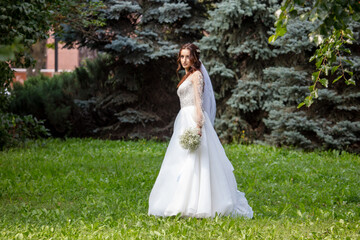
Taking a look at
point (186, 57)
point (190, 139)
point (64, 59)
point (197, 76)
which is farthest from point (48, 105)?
point (64, 59)


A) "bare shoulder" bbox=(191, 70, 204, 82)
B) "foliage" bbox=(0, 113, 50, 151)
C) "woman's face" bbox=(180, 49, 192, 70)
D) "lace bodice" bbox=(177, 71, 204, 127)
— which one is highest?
"woman's face" bbox=(180, 49, 192, 70)

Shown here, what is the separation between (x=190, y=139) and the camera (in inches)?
230

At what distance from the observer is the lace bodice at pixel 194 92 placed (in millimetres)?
6043

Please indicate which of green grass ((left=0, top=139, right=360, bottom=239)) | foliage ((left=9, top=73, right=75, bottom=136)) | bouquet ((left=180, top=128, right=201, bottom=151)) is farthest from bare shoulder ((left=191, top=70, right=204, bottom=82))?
foliage ((left=9, top=73, right=75, bottom=136))

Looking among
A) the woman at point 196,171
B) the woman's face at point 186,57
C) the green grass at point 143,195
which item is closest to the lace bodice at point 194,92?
the woman at point 196,171

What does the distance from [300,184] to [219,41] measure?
6.82 meters

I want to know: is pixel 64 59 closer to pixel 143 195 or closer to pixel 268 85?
pixel 268 85

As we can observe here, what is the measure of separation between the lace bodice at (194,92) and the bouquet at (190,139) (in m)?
0.18

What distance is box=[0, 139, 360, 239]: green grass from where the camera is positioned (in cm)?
534

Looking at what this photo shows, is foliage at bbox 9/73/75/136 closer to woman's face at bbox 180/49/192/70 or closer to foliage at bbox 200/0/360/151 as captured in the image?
foliage at bbox 200/0/360/151

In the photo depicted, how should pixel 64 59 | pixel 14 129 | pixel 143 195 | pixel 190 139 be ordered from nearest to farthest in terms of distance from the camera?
pixel 190 139 → pixel 143 195 → pixel 14 129 → pixel 64 59

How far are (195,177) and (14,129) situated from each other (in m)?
8.62

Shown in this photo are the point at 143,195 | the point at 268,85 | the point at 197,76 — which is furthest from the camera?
the point at 268,85

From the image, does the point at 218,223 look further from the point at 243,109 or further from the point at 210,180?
the point at 243,109
